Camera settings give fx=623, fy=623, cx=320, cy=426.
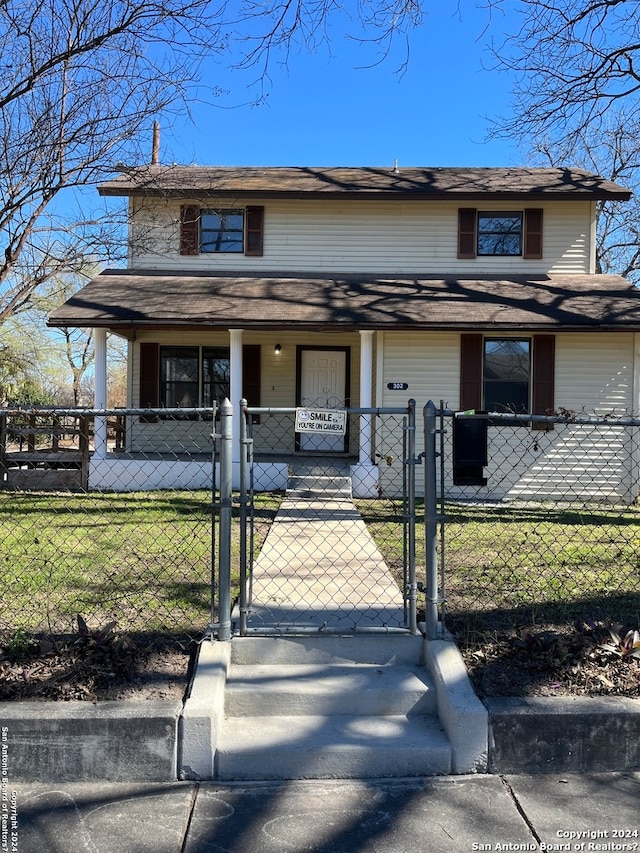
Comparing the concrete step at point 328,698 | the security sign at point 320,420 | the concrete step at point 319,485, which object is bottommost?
the concrete step at point 328,698

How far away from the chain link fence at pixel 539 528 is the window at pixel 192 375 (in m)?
5.20

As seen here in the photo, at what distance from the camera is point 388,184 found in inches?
527

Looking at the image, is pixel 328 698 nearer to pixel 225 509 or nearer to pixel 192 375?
pixel 225 509

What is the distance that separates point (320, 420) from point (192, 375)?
10154mm

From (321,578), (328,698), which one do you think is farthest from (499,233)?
(328,698)

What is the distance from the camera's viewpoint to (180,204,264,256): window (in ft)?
43.3

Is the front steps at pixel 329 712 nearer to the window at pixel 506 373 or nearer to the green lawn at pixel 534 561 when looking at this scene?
the green lawn at pixel 534 561

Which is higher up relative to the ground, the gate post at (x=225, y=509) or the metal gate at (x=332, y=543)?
the gate post at (x=225, y=509)

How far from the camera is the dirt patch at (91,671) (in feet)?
10.6

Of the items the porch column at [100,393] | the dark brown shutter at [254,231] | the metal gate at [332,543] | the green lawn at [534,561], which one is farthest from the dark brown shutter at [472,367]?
the porch column at [100,393]

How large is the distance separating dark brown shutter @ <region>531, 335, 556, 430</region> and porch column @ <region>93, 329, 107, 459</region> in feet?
25.4

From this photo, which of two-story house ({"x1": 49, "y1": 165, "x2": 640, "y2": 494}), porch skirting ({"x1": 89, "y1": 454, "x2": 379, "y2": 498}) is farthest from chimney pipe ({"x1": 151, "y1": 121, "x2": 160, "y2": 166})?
porch skirting ({"x1": 89, "y1": 454, "x2": 379, "y2": 498})

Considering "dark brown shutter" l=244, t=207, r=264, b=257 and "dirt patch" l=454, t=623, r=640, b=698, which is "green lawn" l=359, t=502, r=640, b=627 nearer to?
"dirt patch" l=454, t=623, r=640, b=698

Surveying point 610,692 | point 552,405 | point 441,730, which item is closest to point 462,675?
point 441,730
